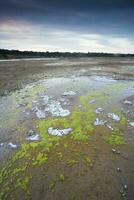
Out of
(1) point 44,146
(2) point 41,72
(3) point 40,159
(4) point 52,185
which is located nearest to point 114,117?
(1) point 44,146

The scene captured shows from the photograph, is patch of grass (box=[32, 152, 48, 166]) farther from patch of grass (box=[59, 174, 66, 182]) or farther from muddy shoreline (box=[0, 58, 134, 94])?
muddy shoreline (box=[0, 58, 134, 94])

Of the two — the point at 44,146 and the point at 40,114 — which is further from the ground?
the point at 40,114

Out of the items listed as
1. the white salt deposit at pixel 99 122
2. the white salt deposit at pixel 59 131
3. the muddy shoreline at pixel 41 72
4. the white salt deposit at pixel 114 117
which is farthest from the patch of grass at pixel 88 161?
the muddy shoreline at pixel 41 72

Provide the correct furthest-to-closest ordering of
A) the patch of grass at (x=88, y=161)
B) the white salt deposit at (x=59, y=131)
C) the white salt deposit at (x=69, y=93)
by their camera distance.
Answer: the white salt deposit at (x=69, y=93) < the white salt deposit at (x=59, y=131) < the patch of grass at (x=88, y=161)

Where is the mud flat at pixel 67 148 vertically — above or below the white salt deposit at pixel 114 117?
below

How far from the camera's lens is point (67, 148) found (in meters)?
8.58

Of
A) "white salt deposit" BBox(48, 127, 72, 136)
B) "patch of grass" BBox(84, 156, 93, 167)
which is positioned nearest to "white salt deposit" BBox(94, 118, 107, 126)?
"white salt deposit" BBox(48, 127, 72, 136)

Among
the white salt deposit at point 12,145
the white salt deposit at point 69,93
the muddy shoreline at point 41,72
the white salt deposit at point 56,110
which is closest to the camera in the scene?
the white salt deposit at point 12,145

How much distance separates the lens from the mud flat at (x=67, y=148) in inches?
259

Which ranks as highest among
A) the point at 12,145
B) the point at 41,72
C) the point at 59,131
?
the point at 59,131

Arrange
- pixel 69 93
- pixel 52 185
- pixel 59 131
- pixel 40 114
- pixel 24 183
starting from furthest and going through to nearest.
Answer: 1. pixel 69 93
2. pixel 40 114
3. pixel 59 131
4. pixel 24 183
5. pixel 52 185

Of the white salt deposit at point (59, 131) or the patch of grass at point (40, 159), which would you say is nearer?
the patch of grass at point (40, 159)

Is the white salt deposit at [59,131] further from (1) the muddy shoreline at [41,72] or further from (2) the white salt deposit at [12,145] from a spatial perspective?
(1) the muddy shoreline at [41,72]

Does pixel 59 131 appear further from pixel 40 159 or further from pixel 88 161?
pixel 88 161
